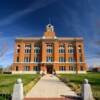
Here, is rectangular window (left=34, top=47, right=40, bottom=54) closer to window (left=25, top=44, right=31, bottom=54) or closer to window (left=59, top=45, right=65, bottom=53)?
window (left=25, top=44, right=31, bottom=54)

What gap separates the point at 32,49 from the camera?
63.1 metres

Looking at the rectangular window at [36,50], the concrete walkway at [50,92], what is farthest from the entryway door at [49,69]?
the concrete walkway at [50,92]

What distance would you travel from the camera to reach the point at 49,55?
6253cm

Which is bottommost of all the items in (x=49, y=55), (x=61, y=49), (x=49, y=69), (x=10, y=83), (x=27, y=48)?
(x=10, y=83)

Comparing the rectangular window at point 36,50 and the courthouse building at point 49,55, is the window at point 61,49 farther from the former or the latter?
the rectangular window at point 36,50

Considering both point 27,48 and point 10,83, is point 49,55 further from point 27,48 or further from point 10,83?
point 10,83

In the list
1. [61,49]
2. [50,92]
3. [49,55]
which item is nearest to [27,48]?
[49,55]

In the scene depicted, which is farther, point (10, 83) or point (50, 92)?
point (10, 83)

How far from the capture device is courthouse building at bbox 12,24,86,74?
61531 millimetres

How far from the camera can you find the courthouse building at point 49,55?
6153 centimetres

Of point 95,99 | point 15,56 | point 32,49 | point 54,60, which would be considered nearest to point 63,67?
point 54,60

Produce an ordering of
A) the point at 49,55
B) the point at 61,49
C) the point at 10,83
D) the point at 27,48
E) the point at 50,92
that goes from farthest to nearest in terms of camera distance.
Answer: the point at 27,48, the point at 61,49, the point at 49,55, the point at 10,83, the point at 50,92

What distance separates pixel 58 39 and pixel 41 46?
628cm

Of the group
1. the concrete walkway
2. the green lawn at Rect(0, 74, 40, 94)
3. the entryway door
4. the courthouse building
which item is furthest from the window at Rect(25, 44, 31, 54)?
the concrete walkway
